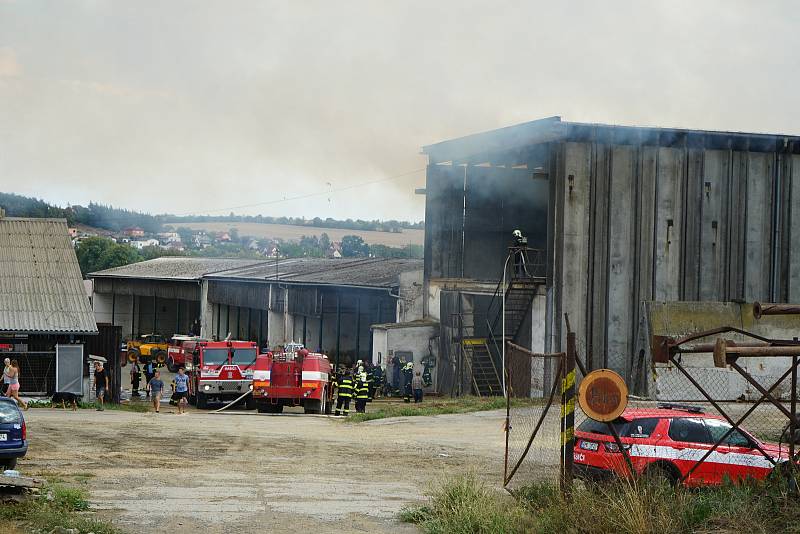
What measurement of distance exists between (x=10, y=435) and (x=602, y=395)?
29.8 ft

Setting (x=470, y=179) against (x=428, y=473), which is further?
(x=470, y=179)

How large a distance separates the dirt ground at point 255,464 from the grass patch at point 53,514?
346 millimetres

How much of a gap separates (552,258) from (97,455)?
17.3 m

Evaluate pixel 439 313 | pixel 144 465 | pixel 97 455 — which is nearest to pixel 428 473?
pixel 144 465

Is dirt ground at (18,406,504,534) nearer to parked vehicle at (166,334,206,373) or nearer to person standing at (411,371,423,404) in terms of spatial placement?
person standing at (411,371,423,404)

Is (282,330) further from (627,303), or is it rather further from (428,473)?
(428,473)

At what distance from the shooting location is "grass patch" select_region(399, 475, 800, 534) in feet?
30.1

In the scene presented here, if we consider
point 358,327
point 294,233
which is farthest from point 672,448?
point 294,233

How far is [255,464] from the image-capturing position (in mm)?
17281

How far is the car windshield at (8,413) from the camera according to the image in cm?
1486

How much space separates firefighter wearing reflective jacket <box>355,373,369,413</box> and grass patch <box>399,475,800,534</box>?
17.4 metres

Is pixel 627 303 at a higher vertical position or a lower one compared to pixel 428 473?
higher

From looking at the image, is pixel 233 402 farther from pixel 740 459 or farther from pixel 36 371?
pixel 740 459

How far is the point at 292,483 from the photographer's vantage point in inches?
593
